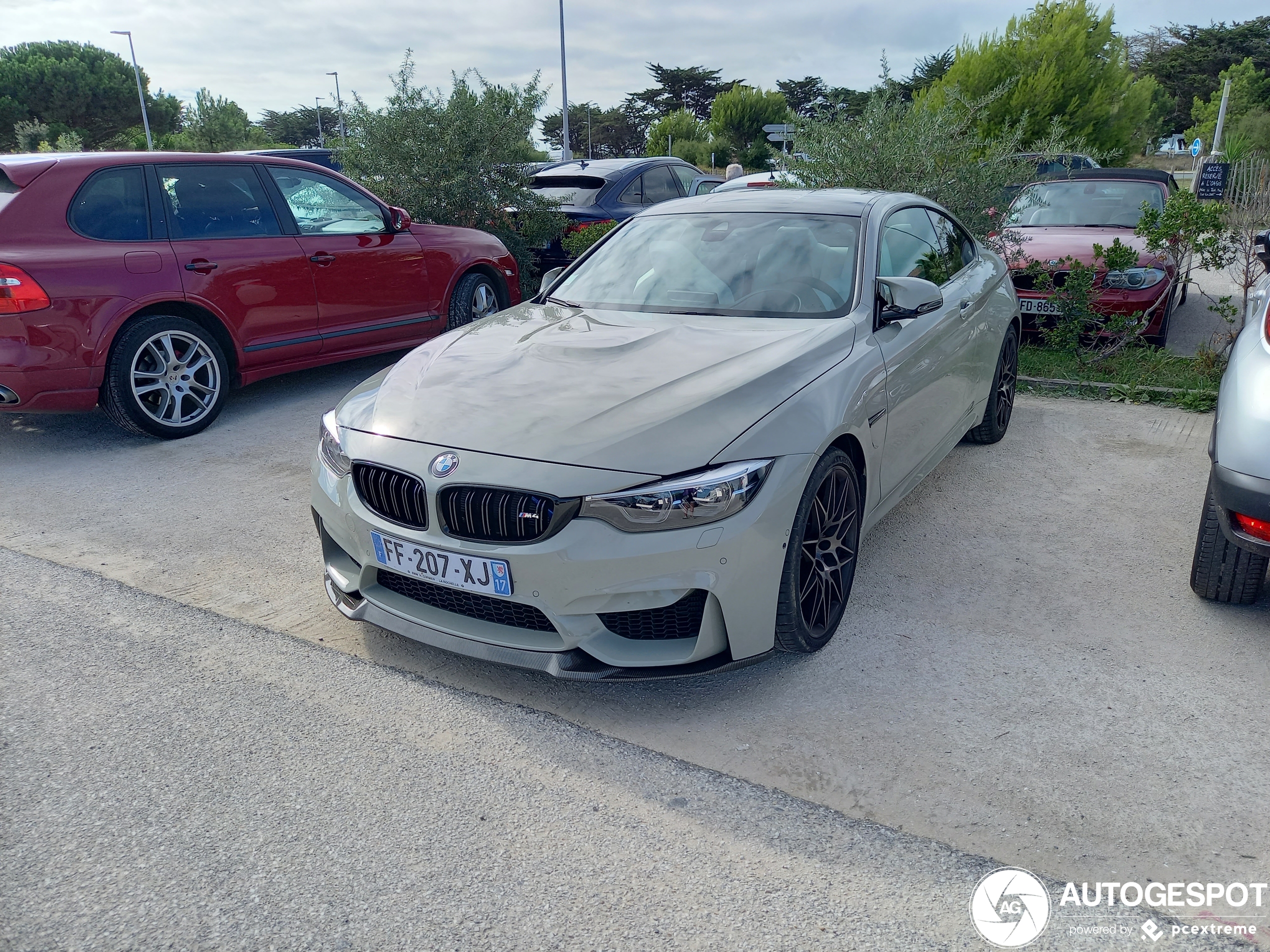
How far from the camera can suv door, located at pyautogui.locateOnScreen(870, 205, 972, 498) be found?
12.2 feet

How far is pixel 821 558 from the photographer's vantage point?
3178 mm

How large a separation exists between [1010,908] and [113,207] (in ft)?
19.1

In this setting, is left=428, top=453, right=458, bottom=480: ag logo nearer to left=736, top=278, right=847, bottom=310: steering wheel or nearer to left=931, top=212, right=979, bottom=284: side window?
left=736, top=278, right=847, bottom=310: steering wheel

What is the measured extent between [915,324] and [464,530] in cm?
219

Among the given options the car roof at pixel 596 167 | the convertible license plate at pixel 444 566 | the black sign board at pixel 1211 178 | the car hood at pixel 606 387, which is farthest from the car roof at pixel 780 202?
the black sign board at pixel 1211 178

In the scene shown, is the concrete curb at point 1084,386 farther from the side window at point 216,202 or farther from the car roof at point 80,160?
the car roof at point 80,160

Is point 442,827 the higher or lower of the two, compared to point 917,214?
lower

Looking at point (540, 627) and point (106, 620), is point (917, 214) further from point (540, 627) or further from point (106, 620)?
point (106, 620)

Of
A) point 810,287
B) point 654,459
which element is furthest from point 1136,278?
point 654,459

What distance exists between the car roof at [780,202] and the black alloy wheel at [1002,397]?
3.96 ft

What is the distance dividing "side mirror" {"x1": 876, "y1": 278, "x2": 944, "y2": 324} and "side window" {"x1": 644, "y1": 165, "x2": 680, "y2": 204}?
7.23 m

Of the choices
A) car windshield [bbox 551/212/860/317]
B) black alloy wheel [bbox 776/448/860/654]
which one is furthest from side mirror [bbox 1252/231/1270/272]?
black alloy wheel [bbox 776/448/860/654]

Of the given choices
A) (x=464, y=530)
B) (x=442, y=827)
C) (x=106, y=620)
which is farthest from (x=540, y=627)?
(x=106, y=620)

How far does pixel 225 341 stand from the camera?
6113 mm
